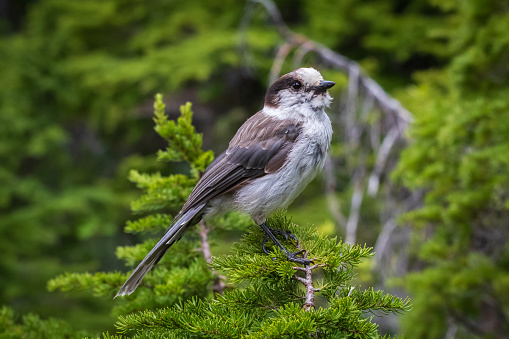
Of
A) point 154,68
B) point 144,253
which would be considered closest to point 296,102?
point 144,253

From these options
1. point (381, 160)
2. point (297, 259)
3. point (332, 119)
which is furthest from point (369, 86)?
point (297, 259)

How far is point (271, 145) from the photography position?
2.90 meters

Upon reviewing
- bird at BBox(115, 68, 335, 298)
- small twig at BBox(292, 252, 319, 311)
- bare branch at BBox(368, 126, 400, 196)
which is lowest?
bare branch at BBox(368, 126, 400, 196)

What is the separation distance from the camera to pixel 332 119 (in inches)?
225

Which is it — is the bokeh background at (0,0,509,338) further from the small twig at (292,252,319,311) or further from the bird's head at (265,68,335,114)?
the small twig at (292,252,319,311)

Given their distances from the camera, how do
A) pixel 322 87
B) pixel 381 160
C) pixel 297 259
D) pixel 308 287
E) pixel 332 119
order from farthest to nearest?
pixel 332 119
pixel 381 160
pixel 322 87
pixel 297 259
pixel 308 287

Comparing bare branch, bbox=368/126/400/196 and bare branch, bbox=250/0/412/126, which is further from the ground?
bare branch, bbox=250/0/412/126

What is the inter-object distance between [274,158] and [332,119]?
9.85ft

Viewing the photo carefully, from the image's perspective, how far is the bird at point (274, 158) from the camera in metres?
2.80

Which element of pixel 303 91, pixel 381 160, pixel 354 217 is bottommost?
pixel 354 217

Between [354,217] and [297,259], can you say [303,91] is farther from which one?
[354,217]

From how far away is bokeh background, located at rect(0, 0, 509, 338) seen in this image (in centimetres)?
341

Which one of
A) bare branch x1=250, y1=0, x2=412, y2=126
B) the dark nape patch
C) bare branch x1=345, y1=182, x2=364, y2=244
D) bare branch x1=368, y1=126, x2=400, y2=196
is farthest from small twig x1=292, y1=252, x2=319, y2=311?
bare branch x1=250, y1=0, x2=412, y2=126

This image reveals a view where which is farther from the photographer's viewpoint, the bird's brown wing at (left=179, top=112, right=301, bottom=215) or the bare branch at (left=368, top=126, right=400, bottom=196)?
the bare branch at (left=368, top=126, right=400, bottom=196)
